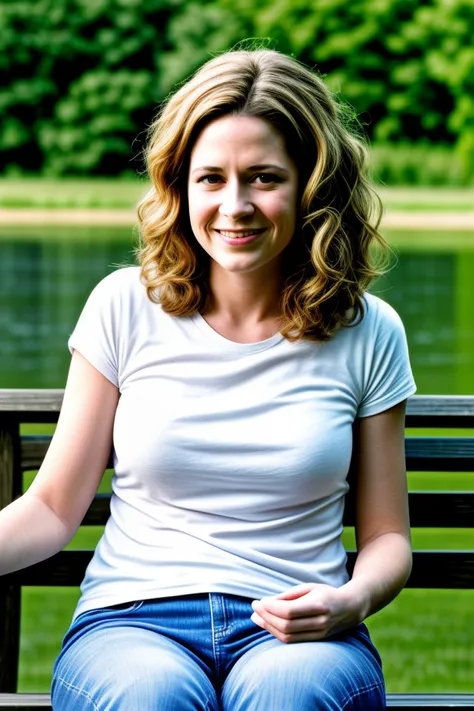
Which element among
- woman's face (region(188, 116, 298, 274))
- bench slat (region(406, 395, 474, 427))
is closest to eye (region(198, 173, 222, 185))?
woman's face (region(188, 116, 298, 274))

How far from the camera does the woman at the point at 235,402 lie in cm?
202

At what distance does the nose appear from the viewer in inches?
82.0

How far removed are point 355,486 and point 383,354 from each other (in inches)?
9.3

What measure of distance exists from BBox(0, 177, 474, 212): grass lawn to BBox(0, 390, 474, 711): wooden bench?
28.4m

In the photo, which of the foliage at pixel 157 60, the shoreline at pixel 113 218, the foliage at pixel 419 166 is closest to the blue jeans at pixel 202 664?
the shoreline at pixel 113 218

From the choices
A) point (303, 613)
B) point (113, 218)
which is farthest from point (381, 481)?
point (113, 218)

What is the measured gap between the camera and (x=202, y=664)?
6.41 ft

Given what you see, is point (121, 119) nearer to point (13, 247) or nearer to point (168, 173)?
point (13, 247)

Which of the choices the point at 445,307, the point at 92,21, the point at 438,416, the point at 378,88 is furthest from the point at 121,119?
the point at 438,416

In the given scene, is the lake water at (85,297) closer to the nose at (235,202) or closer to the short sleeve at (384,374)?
the short sleeve at (384,374)

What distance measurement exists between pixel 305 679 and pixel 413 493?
0.70 m

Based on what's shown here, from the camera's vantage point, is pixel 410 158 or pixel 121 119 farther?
pixel 121 119

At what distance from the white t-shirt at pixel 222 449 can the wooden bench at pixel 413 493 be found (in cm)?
26

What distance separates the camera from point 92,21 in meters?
48.6
